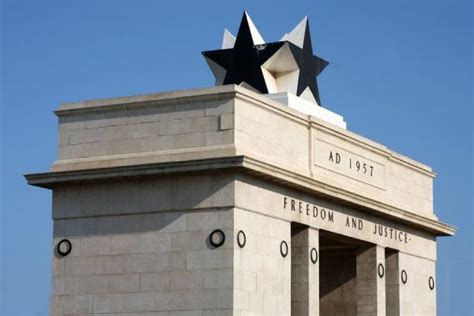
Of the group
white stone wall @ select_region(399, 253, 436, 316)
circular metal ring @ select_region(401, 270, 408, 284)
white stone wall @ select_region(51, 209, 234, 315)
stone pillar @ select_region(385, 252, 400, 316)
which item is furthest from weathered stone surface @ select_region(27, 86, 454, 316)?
white stone wall @ select_region(399, 253, 436, 316)

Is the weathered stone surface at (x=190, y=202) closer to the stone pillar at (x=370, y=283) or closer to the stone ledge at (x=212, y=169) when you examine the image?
the stone ledge at (x=212, y=169)

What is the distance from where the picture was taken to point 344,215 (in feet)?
168

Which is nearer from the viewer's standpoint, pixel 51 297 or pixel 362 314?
pixel 51 297

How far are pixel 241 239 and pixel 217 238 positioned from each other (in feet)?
2.75

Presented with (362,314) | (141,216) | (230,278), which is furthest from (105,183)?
(362,314)

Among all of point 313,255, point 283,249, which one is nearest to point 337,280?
point 313,255

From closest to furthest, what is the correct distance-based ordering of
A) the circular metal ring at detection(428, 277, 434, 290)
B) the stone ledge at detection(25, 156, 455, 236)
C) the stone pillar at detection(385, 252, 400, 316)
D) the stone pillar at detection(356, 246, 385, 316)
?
the stone ledge at detection(25, 156, 455, 236), the stone pillar at detection(356, 246, 385, 316), the stone pillar at detection(385, 252, 400, 316), the circular metal ring at detection(428, 277, 434, 290)

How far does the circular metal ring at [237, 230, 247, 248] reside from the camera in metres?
43.6

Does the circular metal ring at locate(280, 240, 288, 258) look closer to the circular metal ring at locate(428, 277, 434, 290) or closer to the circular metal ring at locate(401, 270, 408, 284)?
the circular metal ring at locate(401, 270, 408, 284)

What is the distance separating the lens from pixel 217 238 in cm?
4369

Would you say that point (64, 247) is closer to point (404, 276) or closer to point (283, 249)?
point (283, 249)

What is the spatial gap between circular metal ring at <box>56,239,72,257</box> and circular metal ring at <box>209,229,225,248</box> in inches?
230

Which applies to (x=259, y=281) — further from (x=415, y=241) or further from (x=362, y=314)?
(x=415, y=241)

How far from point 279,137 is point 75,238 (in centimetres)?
840
